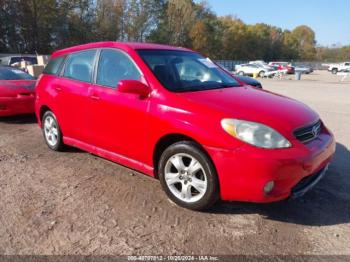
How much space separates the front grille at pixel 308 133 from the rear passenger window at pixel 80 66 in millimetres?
2722

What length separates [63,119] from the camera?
5047 mm

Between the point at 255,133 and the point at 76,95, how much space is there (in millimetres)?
2617

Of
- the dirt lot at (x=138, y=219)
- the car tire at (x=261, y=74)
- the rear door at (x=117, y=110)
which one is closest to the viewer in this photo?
the dirt lot at (x=138, y=219)

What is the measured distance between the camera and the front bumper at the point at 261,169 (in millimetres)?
3027

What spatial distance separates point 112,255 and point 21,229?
1.00 metres

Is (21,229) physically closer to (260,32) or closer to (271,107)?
(271,107)

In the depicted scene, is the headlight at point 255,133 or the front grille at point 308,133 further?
the front grille at point 308,133

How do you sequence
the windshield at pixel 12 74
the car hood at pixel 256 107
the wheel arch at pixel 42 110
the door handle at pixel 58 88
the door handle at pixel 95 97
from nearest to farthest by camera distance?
the car hood at pixel 256 107 < the door handle at pixel 95 97 < the door handle at pixel 58 88 < the wheel arch at pixel 42 110 < the windshield at pixel 12 74

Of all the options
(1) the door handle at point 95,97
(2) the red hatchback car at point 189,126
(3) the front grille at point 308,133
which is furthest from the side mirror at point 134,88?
(3) the front grille at point 308,133

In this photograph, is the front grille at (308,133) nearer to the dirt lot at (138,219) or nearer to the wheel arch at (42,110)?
the dirt lot at (138,219)

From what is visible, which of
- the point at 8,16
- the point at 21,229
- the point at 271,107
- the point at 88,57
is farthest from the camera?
the point at 8,16

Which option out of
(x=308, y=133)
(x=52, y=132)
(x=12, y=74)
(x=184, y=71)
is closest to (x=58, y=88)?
(x=52, y=132)

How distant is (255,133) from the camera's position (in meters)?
3.14

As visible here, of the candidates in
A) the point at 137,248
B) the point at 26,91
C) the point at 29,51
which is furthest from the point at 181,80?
the point at 29,51
